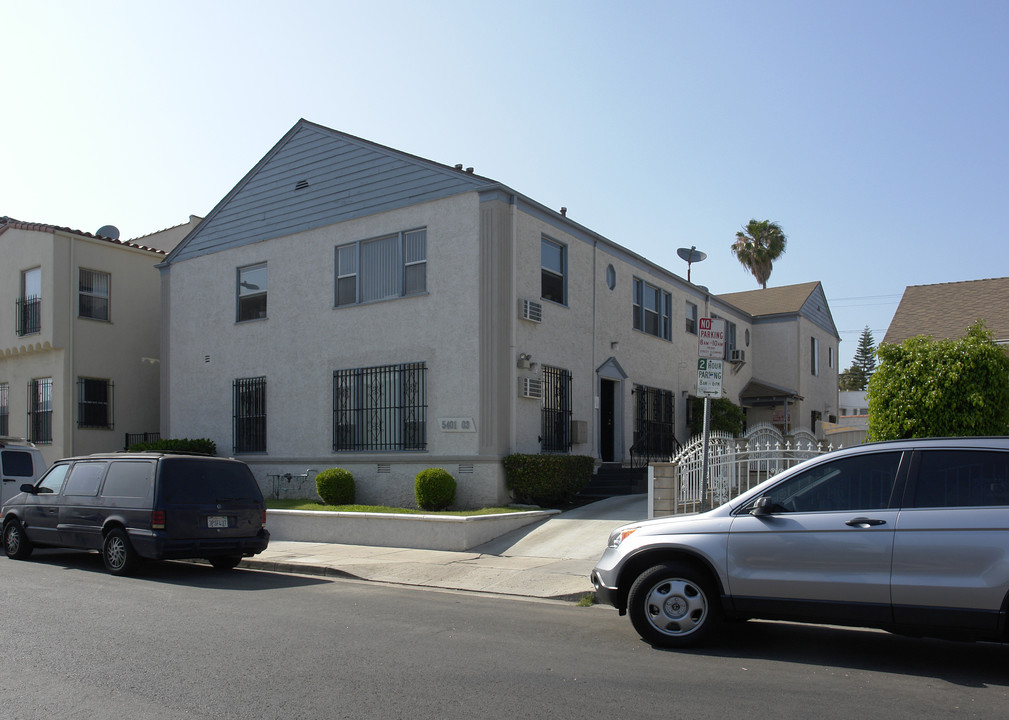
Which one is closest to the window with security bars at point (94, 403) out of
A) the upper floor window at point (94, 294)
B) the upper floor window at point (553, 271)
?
the upper floor window at point (94, 294)

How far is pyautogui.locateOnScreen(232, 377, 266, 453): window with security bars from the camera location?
19469 mm

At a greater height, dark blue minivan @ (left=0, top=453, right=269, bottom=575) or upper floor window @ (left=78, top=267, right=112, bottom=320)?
upper floor window @ (left=78, top=267, right=112, bottom=320)

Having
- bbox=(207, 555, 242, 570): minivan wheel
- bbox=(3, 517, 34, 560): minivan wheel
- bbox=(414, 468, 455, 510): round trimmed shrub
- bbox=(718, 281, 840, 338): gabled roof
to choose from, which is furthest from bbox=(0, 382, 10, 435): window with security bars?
bbox=(718, 281, 840, 338): gabled roof

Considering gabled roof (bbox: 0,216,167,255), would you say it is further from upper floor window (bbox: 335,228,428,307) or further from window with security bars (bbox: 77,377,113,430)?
upper floor window (bbox: 335,228,428,307)

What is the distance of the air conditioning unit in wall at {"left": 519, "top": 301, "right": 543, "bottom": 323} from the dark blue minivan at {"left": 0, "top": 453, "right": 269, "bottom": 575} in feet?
19.9

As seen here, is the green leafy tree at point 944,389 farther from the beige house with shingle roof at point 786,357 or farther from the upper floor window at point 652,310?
the beige house with shingle roof at point 786,357

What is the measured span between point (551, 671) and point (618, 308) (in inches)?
560

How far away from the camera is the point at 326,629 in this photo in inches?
299

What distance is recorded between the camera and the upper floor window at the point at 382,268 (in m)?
16.9

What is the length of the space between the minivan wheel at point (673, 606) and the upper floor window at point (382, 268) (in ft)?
34.8

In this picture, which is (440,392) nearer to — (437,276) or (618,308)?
(437,276)

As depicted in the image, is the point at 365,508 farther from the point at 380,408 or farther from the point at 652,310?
the point at 652,310

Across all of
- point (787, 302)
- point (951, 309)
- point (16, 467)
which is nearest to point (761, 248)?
point (787, 302)

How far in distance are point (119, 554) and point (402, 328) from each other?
7164mm
